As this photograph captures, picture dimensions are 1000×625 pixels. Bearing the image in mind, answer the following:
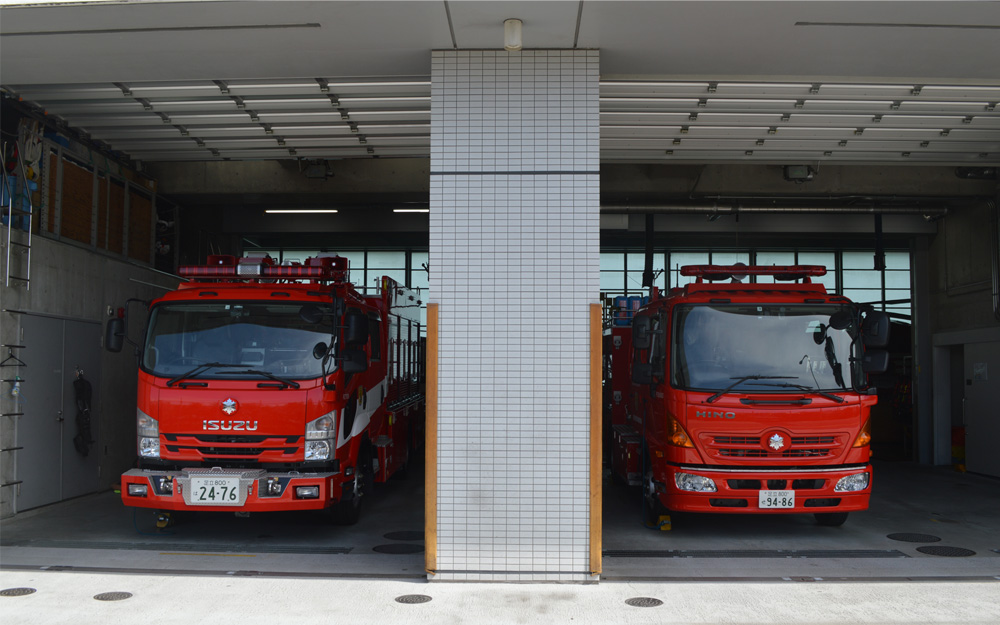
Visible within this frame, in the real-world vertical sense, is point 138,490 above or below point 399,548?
above

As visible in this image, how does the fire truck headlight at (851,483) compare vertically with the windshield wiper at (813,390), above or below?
below

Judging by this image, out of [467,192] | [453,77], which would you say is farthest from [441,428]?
[453,77]

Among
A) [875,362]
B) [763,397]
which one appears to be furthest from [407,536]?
[875,362]

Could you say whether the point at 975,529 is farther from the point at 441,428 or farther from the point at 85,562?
the point at 85,562

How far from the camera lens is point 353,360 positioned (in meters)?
7.74

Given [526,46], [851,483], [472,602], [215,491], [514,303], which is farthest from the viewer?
[851,483]

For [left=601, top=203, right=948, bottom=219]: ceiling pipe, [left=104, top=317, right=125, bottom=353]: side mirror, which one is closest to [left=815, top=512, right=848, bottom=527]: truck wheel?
[left=601, top=203, right=948, bottom=219]: ceiling pipe

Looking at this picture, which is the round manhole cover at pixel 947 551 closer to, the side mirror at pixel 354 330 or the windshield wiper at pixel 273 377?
the side mirror at pixel 354 330

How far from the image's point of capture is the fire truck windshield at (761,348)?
783cm

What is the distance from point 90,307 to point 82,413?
1397 mm

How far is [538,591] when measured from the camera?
591cm

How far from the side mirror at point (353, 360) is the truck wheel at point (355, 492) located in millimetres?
1179

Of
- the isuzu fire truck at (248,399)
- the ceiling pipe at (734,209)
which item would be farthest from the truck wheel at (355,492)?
the ceiling pipe at (734,209)

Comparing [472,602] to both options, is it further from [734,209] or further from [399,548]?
[734,209]
